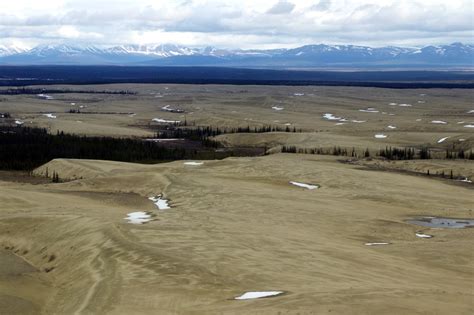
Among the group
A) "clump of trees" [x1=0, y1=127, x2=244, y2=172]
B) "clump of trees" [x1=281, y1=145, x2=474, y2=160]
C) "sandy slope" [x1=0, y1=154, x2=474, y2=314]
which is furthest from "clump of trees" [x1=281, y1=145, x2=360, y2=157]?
"sandy slope" [x1=0, y1=154, x2=474, y2=314]

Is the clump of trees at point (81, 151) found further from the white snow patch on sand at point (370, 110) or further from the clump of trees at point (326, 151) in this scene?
the white snow patch on sand at point (370, 110)

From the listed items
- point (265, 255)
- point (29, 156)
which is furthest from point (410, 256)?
point (29, 156)

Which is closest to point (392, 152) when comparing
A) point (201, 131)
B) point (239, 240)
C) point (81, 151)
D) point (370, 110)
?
point (81, 151)

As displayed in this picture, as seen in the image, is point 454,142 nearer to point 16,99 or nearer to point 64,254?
point 64,254

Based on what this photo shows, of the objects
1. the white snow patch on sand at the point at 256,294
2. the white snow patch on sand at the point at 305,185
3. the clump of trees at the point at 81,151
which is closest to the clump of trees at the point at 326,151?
the clump of trees at the point at 81,151

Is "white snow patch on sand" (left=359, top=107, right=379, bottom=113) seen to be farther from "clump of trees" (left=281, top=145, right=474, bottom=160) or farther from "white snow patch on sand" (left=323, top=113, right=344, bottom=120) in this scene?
"clump of trees" (left=281, top=145, right=474, bottom=160)

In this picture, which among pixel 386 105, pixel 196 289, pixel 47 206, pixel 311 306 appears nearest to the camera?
pixel 311 306
